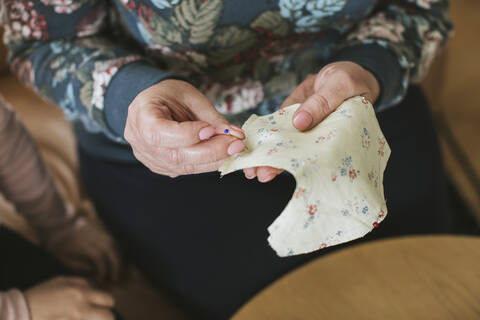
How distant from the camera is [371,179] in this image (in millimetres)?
352

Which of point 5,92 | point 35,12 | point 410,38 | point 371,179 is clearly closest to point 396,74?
point 410,38

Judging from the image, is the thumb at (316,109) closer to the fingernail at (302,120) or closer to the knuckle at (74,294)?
the fingernail at (302,120)

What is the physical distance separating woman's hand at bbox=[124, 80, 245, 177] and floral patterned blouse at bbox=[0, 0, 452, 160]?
0.04 metres

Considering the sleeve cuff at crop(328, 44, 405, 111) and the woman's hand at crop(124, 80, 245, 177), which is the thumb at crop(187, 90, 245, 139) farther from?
the sleeve cuff at crop(328, 44, 405, 111)

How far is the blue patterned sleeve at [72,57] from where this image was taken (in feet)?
1.57

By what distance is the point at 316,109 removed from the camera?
0.37 meters

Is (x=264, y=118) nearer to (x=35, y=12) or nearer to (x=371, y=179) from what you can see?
(x=371, y=179)

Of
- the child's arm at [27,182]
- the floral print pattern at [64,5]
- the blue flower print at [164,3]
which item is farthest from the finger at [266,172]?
the child's arm at [27,182]

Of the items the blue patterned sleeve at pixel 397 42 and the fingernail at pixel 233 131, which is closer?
the fingernail at pixel 233 131

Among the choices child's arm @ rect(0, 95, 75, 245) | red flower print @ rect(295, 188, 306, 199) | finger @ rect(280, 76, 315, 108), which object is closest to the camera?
red flower print @ rect(295, 188, 306, 199)

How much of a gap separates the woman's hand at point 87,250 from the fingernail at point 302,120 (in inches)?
19.9

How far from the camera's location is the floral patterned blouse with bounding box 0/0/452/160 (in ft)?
1.58

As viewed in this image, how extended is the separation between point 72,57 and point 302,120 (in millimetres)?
322

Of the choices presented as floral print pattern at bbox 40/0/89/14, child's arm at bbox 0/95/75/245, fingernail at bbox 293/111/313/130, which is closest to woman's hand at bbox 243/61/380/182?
fingernail at bbox 293/111/313/130
